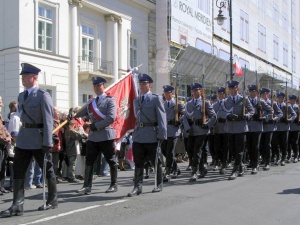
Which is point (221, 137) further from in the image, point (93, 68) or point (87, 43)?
point (87, 43)

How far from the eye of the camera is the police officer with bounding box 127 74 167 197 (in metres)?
8.80

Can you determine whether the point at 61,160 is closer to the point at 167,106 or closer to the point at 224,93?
the point at 167,106

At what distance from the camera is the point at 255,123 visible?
483 inches

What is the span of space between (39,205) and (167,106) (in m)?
4.32

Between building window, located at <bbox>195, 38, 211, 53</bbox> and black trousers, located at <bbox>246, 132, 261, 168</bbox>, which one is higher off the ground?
building window, located at <bbox>195, 38, 211, 53</bbox>

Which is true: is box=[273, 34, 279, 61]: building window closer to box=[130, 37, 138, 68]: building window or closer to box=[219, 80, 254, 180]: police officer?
box=[130, 37, 138, 68]: building window

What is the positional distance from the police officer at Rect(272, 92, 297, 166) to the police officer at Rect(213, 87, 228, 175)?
7.88 ft

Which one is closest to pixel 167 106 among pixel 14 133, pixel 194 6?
pixel 14 133

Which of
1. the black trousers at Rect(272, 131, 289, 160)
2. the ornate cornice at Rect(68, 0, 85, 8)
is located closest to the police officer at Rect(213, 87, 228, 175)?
the black trousers at Rect(272, 131, 289, 160)

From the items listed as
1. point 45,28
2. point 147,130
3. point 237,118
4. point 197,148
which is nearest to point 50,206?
point 147,130

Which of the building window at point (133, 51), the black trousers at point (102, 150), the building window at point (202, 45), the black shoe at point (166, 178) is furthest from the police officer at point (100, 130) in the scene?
the building window at point (202, 45)

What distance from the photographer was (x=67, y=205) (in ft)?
25.8

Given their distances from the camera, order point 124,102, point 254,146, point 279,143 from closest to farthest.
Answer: point 124,102 < point 254,146 < point 279,143

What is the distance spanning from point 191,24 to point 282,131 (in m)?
14.0
